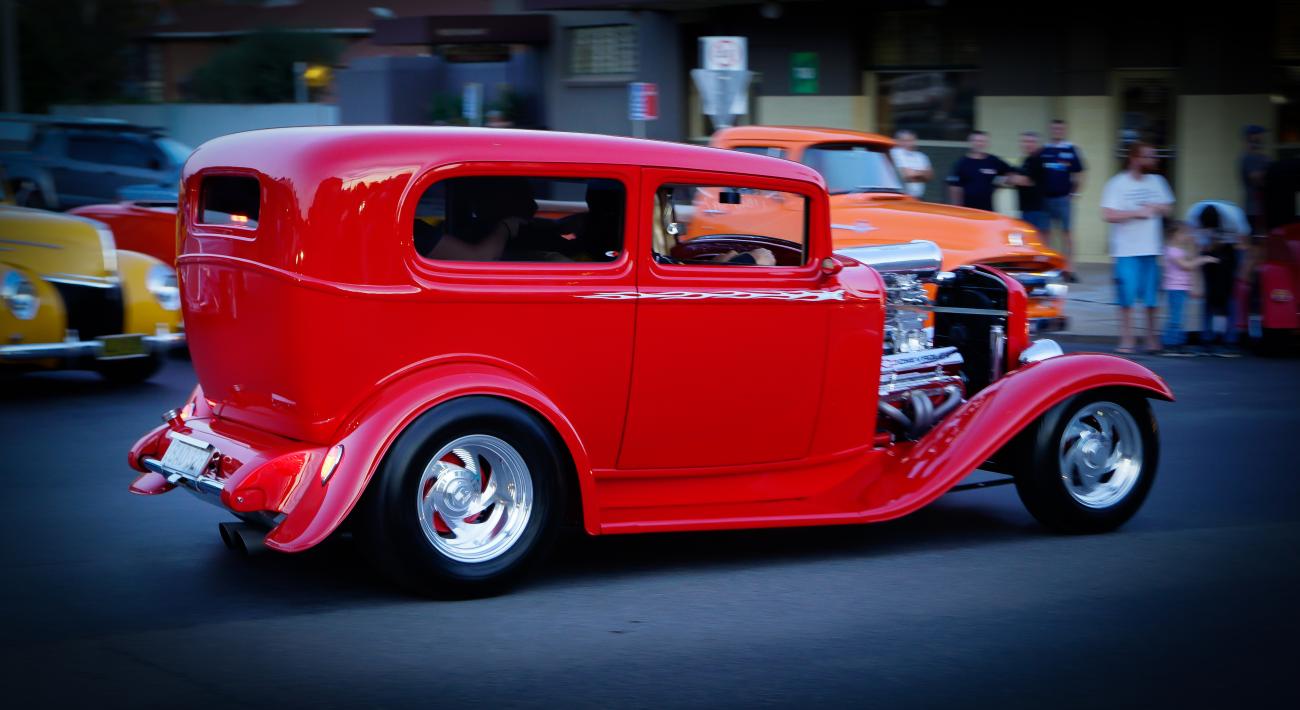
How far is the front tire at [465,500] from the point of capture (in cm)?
502

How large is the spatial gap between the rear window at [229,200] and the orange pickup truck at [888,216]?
21.0ft

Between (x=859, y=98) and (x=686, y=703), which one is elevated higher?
(x=859, y=98)

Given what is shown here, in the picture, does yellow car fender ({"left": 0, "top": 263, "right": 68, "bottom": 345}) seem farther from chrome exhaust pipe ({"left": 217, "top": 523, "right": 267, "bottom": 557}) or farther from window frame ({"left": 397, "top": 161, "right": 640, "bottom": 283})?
window frame ({"left": 397, "top": 161, "right": 640, "bottom": 283})

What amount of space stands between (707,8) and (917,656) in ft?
69.8

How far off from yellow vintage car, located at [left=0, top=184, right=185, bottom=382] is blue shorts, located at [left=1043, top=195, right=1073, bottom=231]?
953 cm

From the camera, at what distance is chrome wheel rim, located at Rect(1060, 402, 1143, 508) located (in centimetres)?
631

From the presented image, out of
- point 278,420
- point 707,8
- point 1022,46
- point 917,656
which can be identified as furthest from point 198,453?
point 707,8

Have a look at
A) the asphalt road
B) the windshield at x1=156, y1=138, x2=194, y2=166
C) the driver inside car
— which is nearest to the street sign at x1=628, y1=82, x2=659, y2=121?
the windshield at x1=156, y1=138, x2=194, y2=166

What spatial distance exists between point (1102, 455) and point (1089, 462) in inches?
2.9

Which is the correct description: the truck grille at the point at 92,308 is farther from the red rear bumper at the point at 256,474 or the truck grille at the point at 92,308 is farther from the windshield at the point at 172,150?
the windshield at the point at 172,150

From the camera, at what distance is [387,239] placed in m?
5.14

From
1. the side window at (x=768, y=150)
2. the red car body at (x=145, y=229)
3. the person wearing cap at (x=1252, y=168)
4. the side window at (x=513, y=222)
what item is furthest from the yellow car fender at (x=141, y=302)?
the person wearing cap at (x=1252, y=168)

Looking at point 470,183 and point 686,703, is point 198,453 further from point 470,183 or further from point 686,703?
point 686,703

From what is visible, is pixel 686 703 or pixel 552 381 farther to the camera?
pixel 552 381
